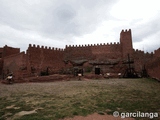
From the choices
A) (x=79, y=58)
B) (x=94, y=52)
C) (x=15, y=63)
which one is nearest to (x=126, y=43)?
(x=94, y=52)

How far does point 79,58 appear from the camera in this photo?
3350 centimetres

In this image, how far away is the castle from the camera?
2884 centimetres

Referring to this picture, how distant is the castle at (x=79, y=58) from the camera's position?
2884 centimetres

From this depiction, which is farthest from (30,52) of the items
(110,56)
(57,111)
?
(57,111)

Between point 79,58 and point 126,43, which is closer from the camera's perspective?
point 126,43

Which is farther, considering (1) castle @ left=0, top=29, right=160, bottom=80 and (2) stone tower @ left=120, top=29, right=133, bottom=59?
(2) stone tower @ left=120, top=29, right=133, bottom=59

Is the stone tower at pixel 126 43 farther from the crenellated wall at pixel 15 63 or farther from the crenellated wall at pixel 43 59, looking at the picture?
the crenellated wall at pixel 15 63

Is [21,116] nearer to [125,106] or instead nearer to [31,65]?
[125,106]

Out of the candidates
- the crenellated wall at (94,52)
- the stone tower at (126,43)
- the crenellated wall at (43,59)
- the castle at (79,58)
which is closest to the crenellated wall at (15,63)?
the castle at (79,58)

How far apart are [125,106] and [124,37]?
26048 millimetres

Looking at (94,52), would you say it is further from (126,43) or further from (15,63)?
(15,63)

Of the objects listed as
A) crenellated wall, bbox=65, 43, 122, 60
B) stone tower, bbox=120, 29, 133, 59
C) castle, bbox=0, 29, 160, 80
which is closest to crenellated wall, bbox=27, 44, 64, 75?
castle, bbox=0, 29, 160, 80

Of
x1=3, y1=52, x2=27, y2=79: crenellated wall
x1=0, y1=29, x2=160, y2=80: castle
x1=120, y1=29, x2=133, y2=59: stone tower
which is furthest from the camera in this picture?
x1=120, y1=29, x2=133, y2=59: stone tower

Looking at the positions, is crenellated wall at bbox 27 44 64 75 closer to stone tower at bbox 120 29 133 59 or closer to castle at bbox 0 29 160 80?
castle at bbox 0 29 160 80
